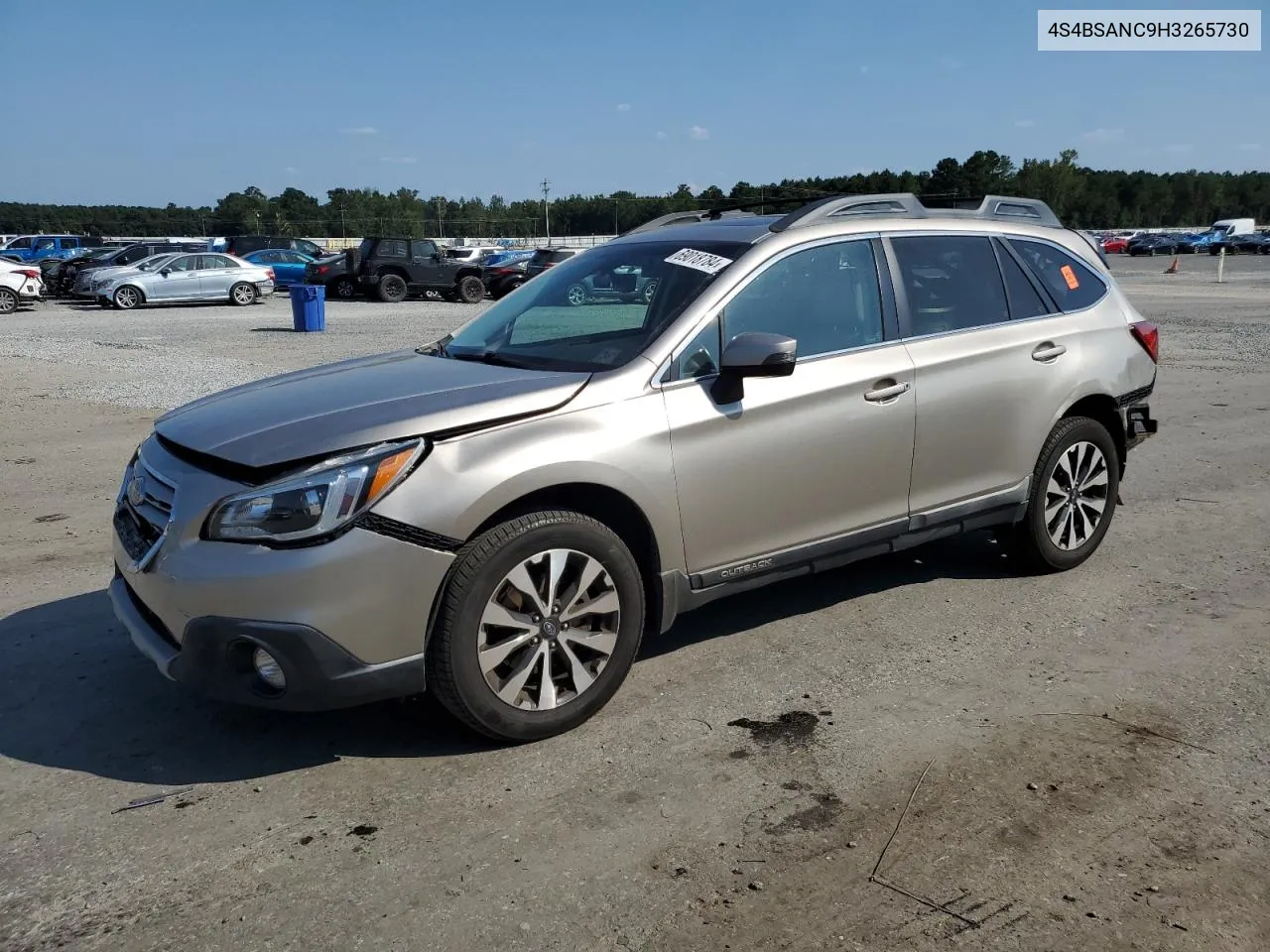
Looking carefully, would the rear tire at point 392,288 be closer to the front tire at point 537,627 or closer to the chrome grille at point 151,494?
the chrome grille at point 151,494

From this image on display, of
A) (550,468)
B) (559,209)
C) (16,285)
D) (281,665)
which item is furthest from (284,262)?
(559,209)

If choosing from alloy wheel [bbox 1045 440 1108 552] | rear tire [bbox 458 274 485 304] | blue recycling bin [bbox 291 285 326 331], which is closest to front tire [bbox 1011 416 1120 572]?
alloy wheel [bbox 1045 440 1108 552]

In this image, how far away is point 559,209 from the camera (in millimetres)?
95750

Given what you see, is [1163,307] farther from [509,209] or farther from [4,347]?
[509,209]

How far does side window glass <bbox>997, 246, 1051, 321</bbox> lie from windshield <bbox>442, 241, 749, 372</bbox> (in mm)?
1620

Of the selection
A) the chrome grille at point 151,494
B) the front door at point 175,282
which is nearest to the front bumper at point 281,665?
the chrome grille at point 151,494

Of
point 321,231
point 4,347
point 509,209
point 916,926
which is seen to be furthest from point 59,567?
point 509,209

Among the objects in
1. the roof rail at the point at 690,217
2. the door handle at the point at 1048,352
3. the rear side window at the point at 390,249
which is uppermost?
the rear side window at the point at 390,249

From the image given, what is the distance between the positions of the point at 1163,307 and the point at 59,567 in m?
25.2

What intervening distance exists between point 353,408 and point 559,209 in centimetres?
9520

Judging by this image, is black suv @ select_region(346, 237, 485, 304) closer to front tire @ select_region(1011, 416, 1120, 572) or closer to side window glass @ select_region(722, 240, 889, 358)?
front tire @ select_region(1011, 416, 1120, 572)

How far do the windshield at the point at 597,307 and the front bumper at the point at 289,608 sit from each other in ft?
3.80

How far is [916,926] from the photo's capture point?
274 centimetres

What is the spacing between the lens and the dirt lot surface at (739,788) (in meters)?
2.80
